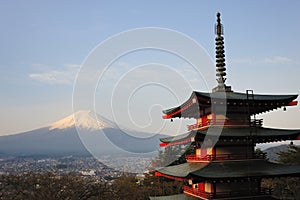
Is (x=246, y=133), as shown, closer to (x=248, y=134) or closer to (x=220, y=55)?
(x=248, y=134)

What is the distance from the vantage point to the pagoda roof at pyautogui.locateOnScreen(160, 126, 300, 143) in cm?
1630

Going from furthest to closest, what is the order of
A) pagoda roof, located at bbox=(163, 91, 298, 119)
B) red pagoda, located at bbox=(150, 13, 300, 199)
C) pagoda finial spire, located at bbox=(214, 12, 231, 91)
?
pagoda finial spire, located at bbox=(214, 12, 231, 91)
pagoda roof, located at bbox=(163, 91, 298, 119)
red pagoda, located at bbox=(150, 13, 300, 199)

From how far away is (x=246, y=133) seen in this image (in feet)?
55.4

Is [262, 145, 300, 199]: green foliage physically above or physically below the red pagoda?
below

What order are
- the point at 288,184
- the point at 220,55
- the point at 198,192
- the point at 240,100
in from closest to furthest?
1. the point at 240,100
2. the point at 198,192
3. the point at 220,55
4. the point at 288,184

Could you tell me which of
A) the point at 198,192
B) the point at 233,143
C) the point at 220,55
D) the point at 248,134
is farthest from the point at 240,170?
the point at 220,55

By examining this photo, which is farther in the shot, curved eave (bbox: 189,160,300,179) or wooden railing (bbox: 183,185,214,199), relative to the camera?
wooden railing (bbox: 183,185,214,199)

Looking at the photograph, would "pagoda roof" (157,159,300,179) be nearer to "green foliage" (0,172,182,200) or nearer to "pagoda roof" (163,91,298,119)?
"pagoda roof" (163,91,298,119)

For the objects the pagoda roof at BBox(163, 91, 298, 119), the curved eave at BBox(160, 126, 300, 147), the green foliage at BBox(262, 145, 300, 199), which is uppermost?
the pagoda roof at BBox(163, 91, 298, 119)

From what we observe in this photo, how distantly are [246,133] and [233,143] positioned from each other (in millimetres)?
1054

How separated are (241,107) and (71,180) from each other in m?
23.4

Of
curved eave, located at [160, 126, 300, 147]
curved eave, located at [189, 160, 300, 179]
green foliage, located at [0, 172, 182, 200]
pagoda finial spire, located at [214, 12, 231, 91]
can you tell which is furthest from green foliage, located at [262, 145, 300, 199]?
pagoda finial spire, located at [214, 12, 231, 91]

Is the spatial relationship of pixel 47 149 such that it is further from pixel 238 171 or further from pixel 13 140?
pixel 238 171

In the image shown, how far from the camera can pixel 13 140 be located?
137625mm
